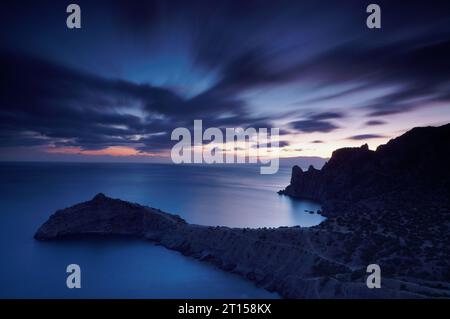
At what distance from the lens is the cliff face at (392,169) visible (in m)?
75.9

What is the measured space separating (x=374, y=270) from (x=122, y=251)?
40604mm

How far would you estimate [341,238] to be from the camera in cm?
3838

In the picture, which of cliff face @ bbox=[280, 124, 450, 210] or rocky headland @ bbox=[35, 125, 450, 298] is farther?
cliff face @ bbox=[280, 124, 450, 210]

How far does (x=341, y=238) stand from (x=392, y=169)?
2398 inches

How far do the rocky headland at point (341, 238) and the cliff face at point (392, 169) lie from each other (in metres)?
0.40

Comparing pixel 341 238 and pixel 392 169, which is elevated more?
pixel 392 169

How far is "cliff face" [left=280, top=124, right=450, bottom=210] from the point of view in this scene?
75.9m

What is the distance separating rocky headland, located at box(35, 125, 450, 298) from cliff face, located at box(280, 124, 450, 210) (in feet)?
1.32

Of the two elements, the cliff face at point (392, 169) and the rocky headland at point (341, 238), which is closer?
the rocky headland at point (341, 238)

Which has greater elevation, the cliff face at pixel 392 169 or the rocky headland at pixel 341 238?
the cliff face at pixel 392 169

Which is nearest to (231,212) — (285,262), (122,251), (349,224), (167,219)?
(167,219)

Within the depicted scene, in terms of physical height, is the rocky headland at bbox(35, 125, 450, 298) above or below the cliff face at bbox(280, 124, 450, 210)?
below
